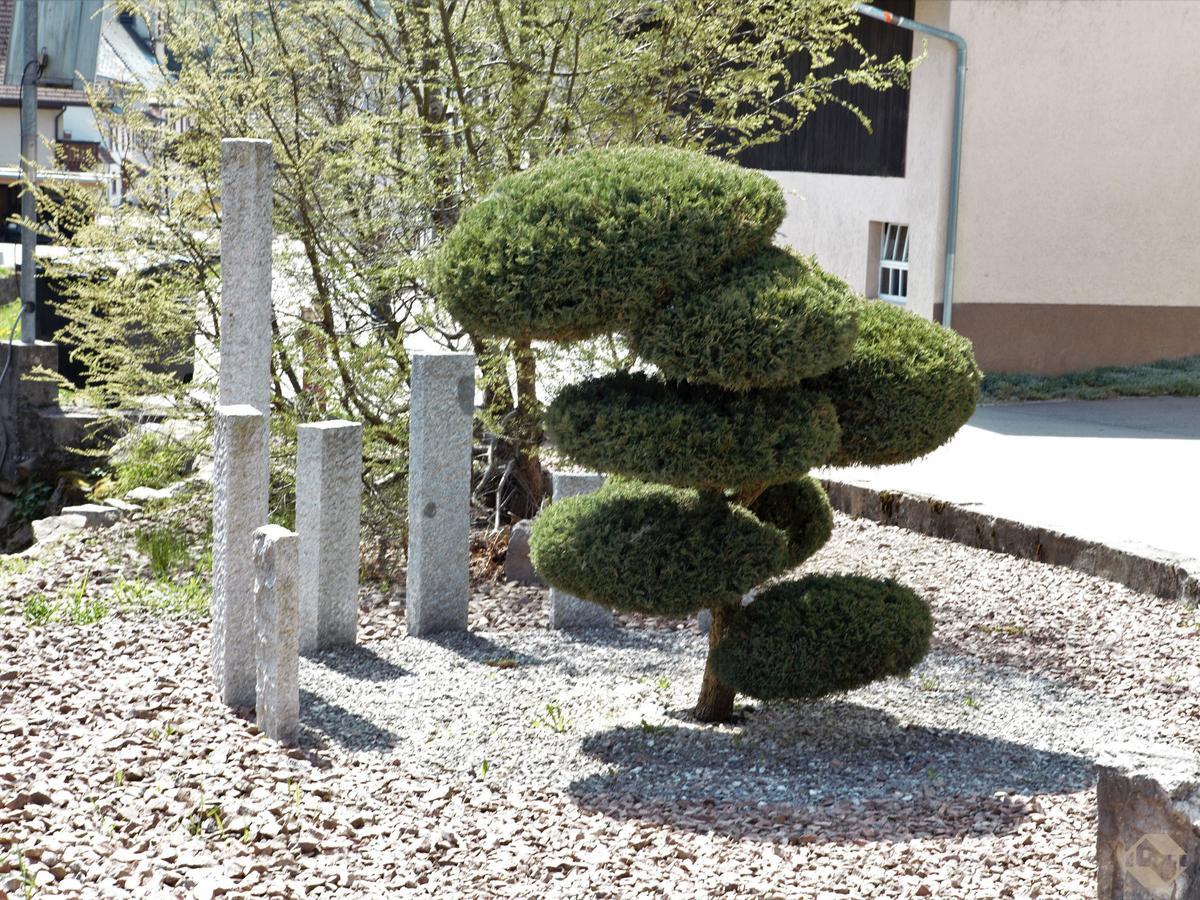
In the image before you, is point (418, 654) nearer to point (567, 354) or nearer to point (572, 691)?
point (572, 691)

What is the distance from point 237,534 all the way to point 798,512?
194 centimetres

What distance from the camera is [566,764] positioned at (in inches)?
178

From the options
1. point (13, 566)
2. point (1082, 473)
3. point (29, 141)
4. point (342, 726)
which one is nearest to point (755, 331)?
point (342, 726)

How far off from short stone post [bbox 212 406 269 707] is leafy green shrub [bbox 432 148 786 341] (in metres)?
0.93

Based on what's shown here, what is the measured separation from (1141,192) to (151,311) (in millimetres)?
10243

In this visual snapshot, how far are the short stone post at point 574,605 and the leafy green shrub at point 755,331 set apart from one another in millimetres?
1815

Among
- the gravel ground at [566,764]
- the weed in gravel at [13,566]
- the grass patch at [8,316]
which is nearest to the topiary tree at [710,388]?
the gravel ground at [566,764]

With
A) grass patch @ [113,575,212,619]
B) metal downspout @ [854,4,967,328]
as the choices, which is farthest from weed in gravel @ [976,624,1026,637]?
metal downspout @ [854,4,967,328]

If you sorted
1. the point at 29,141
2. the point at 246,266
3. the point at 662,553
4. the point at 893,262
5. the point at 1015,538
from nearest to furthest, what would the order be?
the point at 662,553, the point at 246,266, the point at 1015,538, the point at 29,141, the point at 893,262

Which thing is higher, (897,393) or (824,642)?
(897,393)

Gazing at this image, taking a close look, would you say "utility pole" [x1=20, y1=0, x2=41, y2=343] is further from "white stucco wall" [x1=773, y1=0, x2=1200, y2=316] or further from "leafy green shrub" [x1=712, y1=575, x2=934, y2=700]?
"leafy green shrub" [x1=712, y1=575, x2=934, y2=700]

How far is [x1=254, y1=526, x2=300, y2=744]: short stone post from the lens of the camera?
4.58 m

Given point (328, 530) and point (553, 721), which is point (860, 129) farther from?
point (553, 721)

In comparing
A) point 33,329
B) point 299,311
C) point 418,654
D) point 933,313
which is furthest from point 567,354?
point 933,313
